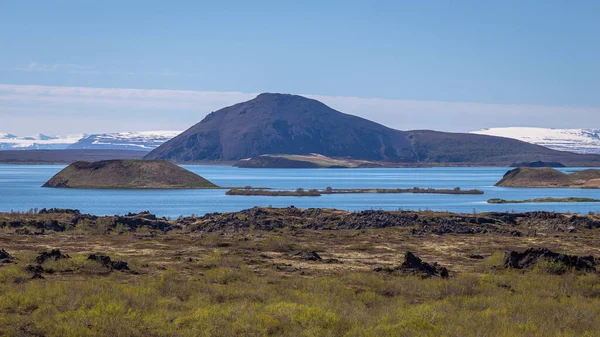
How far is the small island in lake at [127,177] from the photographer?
163125mm

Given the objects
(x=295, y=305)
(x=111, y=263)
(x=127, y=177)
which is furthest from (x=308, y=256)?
(x=127, y=177)

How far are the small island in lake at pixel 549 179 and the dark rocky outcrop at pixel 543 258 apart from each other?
147 metres

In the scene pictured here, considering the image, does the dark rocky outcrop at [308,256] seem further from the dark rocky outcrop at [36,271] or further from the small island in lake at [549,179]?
the small island in lake at [549,179]

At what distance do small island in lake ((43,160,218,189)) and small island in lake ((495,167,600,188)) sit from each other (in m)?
71.8

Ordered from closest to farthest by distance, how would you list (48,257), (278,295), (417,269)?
(278,295), (48,257), (417,269)

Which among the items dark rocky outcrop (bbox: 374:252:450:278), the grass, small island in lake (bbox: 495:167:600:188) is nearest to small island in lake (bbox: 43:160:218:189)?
small island in lake (bbox: 495:167:600:188)

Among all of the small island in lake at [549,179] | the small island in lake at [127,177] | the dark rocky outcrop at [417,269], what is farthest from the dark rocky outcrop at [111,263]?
the small island in lake at [549,179]

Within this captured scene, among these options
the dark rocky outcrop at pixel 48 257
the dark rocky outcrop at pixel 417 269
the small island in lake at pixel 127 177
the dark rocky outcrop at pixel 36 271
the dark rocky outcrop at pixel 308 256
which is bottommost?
the dark rocky outcrop at pixel 308 256

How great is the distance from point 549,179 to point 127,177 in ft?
308

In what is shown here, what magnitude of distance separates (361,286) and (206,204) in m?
86.3

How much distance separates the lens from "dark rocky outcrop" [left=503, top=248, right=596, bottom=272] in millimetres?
37000

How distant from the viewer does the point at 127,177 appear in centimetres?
16412

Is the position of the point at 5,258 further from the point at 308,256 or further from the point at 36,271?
the point at 308,256

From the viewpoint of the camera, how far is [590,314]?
26.0 meters
